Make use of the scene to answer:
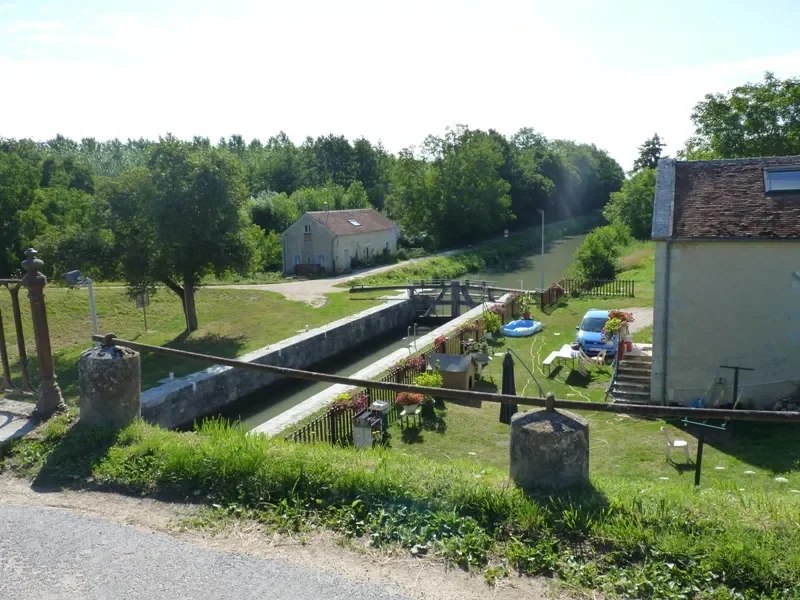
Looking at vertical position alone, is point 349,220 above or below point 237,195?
below

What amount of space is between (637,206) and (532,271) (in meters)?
15.1

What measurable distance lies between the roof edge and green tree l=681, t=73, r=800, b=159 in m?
24.9

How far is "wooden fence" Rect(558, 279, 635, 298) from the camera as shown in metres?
29.5

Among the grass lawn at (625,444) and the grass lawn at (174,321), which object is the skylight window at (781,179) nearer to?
the grass lawn at (625,444)

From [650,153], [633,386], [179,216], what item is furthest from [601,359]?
[650,153]

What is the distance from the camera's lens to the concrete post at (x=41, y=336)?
5.38m

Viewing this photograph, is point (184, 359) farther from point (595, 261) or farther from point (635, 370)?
point (595, 261)

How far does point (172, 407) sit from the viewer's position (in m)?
16.9

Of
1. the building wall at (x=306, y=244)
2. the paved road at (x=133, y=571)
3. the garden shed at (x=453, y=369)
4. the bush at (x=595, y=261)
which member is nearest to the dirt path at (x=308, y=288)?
the building wall at (x=306, y=244)

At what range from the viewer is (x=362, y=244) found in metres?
46.5

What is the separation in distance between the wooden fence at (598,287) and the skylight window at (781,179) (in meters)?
13.3

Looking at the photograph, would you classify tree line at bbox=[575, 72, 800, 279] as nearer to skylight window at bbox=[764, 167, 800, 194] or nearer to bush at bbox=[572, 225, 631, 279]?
bush at bbox=[572, 225, 631, 279]

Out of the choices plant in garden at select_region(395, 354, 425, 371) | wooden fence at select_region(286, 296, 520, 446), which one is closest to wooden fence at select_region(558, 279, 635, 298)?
wooden fence at select_region(286, 296, 520, 446)

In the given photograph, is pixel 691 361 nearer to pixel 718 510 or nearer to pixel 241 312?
pixel 718 510
